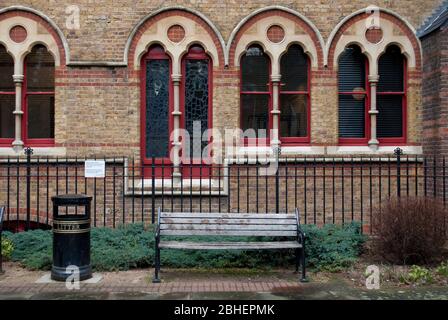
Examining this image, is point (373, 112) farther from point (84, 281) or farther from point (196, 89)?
point (84, 281)

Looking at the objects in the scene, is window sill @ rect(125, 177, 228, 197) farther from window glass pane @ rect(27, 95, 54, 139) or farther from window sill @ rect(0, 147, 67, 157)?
window glass pane @ rect(27, 95, 54, 139)

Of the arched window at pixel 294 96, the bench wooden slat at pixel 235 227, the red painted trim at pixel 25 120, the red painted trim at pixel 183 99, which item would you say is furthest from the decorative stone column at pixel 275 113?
the red painted trim at pixel 25 120

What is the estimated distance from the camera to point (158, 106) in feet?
38.7

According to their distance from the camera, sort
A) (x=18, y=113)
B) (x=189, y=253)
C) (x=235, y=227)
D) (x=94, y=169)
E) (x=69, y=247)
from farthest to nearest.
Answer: (x=18, y=113) < (x=94, y=169) < (x=189, y=253) < (x=235, y=227) < (x=69, y=247)

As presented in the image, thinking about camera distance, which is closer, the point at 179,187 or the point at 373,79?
the point at 179,187

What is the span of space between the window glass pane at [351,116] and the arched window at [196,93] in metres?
2.99

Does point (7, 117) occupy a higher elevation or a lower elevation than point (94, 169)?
higher

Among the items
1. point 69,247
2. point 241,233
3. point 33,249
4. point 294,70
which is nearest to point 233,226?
point 241,233

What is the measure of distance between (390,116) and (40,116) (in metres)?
7.85

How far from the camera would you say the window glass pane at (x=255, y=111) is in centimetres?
1184

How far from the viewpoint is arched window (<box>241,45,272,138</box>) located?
11852mm

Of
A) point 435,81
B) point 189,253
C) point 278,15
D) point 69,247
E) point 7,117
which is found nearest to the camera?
point 69,247

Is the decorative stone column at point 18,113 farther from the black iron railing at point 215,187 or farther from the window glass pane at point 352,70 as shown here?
the window glass pane at point 352,70

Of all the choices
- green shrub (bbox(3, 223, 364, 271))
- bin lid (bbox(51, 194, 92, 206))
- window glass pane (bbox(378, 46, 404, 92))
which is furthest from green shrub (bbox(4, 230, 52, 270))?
window glass pane (bbox(378, 46, 404, 92))
